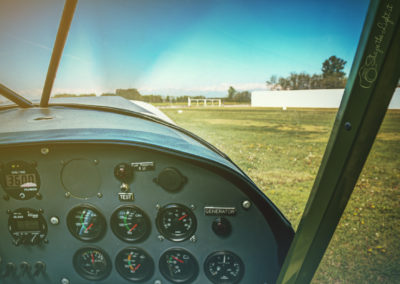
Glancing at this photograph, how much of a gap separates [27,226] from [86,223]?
0.39 meters

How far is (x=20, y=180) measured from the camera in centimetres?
156

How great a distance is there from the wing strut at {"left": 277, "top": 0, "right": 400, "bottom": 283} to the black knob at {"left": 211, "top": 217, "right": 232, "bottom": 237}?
41cm

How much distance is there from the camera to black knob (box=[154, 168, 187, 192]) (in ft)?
4.81

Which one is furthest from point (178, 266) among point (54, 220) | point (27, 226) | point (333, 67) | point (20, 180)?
point (333, 67)

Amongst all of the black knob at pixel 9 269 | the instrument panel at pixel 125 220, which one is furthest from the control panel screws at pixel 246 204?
the black knob at pixel 9 269

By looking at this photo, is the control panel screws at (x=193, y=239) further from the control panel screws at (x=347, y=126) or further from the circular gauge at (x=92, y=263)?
the control panel screws at (x=347, y=126)

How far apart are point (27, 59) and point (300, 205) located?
213 cm

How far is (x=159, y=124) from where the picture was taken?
6.15 feet

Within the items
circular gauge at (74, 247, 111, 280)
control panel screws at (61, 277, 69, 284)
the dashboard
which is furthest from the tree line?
control panel screws at (61, 277, 69, 284)

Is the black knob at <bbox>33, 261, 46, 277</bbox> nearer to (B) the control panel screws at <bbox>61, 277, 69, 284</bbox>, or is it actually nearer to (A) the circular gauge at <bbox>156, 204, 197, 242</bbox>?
(B) the control panel screws at <bbox>61, 277, 69, 284</bbox>

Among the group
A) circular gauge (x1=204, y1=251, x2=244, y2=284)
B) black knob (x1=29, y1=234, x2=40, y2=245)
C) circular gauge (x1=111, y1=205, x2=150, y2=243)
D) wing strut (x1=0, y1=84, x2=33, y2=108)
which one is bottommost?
circular gauge (x1=204, y1=251, x2=244, y2=284)

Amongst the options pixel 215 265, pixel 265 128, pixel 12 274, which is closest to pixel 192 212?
pixel 215 265

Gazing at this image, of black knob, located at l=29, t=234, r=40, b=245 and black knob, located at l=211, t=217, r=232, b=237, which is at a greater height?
black knob, located at l=211, t=217, r=232, b=237

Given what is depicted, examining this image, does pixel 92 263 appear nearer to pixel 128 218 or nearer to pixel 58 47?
pixel 128 218
